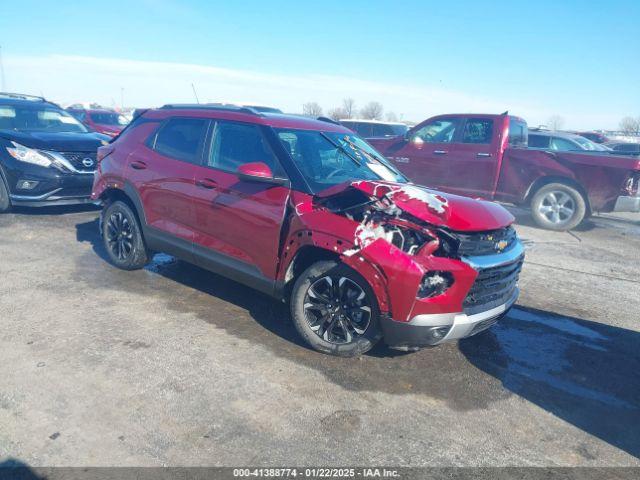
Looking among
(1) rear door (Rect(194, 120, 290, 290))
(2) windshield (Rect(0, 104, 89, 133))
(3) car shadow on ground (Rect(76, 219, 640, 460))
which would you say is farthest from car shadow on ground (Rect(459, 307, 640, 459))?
(2) windshield (Rect(0, 104, 89, 133))

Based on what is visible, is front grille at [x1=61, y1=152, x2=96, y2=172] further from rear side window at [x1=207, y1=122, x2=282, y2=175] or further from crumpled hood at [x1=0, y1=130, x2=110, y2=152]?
rear side window at [x1=207, y1=122, x2=282, y2=175]

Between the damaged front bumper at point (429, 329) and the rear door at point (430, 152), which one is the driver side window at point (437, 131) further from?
the damaged front bumper at point (429, 329)

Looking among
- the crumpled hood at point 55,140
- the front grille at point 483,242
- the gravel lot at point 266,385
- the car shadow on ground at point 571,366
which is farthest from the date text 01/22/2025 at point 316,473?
the crumpled hood at point 55,140

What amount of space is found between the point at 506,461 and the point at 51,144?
753cm

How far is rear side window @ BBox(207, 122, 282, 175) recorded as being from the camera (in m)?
4.16

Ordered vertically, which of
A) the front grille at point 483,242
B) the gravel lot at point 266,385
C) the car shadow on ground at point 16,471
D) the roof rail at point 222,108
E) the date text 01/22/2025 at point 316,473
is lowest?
the car shadow on ground at point 16,471

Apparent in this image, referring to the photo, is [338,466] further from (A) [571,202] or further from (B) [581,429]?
(A) [571,202]

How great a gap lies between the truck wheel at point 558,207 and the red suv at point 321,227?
225 inches

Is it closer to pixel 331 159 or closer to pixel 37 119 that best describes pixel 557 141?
pixel 331 159

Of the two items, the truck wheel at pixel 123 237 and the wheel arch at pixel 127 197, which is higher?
the wheel arch at pixel 127 197

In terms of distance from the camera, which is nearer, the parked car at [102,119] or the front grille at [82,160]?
the front grille at [82,160]

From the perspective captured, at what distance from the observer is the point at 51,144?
7.35 meters

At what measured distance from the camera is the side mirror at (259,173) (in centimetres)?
380

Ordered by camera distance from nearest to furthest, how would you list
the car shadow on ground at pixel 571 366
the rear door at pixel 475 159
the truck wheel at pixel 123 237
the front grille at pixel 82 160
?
the car shadow on ground at pixel 571 366
the truck wheel at pixel 123 237
the front grille at pixel 82 160
the rear door at pixel 475 159
